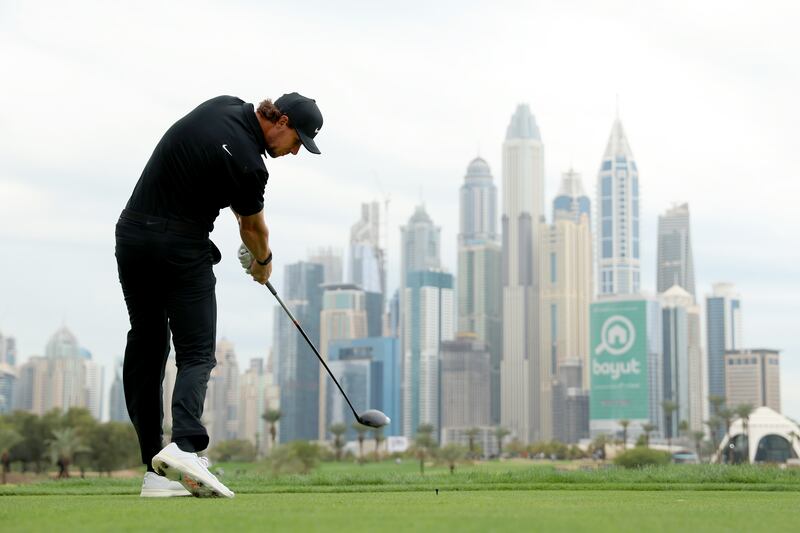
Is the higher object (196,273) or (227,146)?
(227,146)

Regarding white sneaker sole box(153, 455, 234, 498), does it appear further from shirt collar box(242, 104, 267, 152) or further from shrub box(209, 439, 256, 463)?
shrub box(209, 439, 256, 463)

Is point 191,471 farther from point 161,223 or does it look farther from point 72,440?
point 72,440

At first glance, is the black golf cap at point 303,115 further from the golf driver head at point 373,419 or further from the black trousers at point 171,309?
the golf driver head at point 373,419

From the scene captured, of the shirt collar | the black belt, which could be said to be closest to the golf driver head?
the black belt

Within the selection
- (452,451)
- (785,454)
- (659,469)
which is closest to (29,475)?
(452,451)

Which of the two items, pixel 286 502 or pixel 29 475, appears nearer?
pixel 286 502

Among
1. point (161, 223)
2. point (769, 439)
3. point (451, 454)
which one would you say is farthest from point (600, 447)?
point (161, 223)

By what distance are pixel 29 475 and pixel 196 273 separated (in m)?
99.5

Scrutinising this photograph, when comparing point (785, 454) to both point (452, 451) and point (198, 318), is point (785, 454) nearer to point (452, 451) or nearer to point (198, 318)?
point (452, 451)

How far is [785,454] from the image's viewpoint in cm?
17075

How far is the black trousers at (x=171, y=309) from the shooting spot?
21.6 feet

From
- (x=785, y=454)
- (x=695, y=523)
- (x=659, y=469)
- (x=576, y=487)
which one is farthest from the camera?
(x=785, y=454)

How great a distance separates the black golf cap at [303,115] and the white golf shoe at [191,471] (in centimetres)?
176

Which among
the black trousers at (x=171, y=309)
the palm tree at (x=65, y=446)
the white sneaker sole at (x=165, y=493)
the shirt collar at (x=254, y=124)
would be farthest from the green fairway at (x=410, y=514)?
the palm tree at (x=65, y=446)
